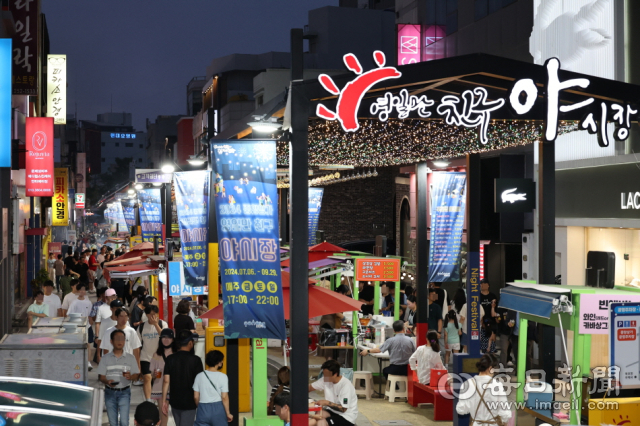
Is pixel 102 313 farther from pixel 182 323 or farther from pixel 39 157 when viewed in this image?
pixel 39 157

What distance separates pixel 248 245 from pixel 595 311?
411 centimetres

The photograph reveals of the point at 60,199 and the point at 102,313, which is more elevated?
the point at 60,199

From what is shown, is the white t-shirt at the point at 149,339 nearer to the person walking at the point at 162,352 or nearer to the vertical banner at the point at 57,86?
the person walking at the point at 162,352

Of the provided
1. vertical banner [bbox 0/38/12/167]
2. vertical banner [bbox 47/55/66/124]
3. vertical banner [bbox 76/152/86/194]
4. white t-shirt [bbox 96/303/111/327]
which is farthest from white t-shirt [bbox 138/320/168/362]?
vertical banner [bbox 76/152/86/194]

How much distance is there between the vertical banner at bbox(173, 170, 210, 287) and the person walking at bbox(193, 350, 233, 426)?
4.43 m

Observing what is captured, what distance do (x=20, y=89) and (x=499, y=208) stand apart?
500 inches

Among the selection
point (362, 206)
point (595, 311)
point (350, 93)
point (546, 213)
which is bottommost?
point (595, 311)

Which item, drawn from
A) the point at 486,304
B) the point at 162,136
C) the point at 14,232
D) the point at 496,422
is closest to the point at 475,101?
the point at 496,422

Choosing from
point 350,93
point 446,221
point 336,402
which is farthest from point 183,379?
point 446,221

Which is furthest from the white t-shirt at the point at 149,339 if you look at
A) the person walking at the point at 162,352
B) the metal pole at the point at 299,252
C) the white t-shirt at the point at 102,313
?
the metal pole at the point at 299,252

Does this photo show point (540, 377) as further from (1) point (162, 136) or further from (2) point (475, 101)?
(1) point (162, 136)

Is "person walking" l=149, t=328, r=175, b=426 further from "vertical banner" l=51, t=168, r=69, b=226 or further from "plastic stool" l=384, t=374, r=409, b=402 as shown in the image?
"vertical banner" l=51, t=168, r=69, b=226

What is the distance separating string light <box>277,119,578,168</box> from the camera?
10695 millimetres

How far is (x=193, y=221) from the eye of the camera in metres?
14.2
